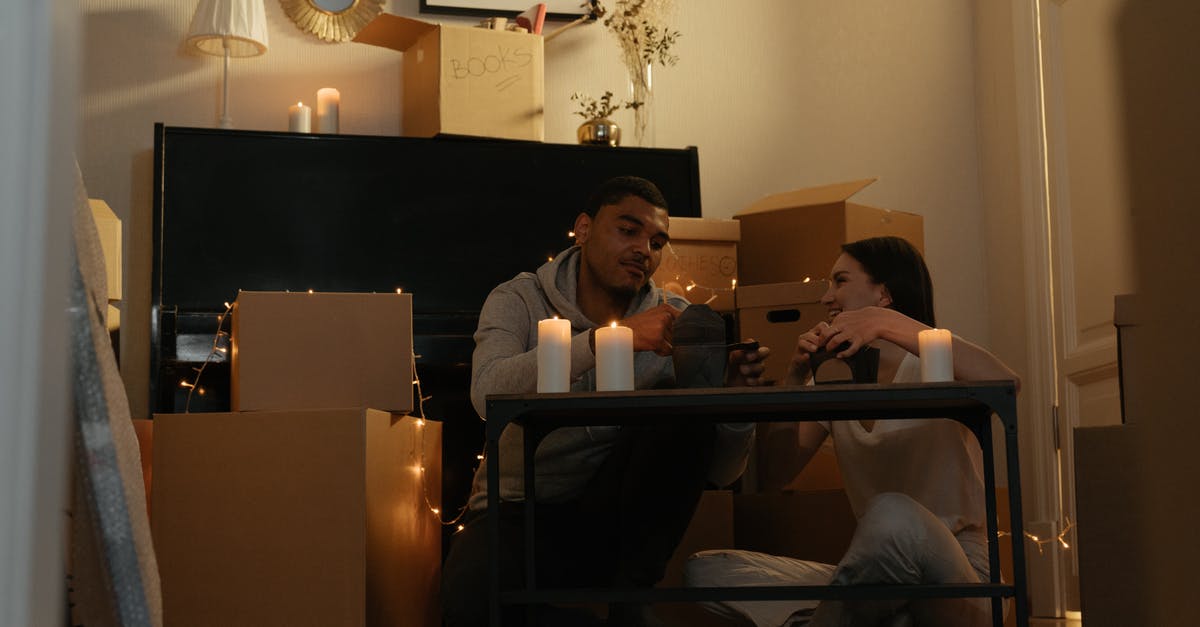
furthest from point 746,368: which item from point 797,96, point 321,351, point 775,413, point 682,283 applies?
point 797,96

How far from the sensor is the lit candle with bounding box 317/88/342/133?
3.54 meters

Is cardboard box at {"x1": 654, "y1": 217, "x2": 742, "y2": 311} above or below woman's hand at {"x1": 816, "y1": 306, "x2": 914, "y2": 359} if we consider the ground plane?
above

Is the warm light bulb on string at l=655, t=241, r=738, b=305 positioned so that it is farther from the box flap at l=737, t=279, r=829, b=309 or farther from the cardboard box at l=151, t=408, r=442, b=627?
the cardboard box at l=151, t=408, r=442, b=627

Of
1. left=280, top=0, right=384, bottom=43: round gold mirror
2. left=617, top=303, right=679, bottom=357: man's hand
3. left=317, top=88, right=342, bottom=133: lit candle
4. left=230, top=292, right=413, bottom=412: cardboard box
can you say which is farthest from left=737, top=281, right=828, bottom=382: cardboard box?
left=280, top=0, right=384, bottom=43: round gold mirror

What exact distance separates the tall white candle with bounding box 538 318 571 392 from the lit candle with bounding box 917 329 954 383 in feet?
1.67

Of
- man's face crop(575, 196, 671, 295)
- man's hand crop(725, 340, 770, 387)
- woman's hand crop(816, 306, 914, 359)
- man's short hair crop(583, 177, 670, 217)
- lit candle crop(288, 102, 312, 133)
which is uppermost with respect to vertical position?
lit candle crop(288, 102, 312, 133)

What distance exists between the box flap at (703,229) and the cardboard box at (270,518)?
132cm

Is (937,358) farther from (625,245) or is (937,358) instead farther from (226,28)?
(226,28)

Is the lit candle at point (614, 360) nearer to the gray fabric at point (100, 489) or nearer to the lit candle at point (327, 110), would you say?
the gray fabric at point (100, 489)

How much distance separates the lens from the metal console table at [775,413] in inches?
65.5

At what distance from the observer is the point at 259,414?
212cm

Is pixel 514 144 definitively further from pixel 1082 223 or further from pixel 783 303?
pixel 1082 223

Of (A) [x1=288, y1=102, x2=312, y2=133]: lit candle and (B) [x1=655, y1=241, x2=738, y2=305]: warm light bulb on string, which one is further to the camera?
(A) [x1=288, y1=102, x2=312, y2=133]: lit candle

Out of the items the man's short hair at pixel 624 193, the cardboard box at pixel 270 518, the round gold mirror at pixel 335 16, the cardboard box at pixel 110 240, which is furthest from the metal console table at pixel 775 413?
the round gold mirror at pixel 335 16
